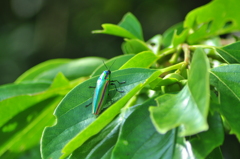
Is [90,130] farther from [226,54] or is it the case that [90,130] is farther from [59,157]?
[226,54]

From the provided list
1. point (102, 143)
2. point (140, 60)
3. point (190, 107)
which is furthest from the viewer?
point (140, 60)

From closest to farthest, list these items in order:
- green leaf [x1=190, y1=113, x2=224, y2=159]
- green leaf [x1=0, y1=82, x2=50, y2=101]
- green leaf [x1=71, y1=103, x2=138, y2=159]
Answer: green leaf [x1=190, y1=113, x2=224, y2=159] < green leaf [x1=71, y1=103, x2=138, y2=159] < green leaf [x1=0, y1=82, x2=50, y2=101]

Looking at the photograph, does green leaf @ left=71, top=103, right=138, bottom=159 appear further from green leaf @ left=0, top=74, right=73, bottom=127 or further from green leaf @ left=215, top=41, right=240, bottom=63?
green leaf @ left=0, top=74, right=73, bottom=127

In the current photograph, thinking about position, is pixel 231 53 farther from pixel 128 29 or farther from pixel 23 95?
pixel 23 95

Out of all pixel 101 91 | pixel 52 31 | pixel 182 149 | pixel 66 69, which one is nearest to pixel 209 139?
pixel 182 149

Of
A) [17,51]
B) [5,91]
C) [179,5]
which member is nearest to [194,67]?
[5,91]

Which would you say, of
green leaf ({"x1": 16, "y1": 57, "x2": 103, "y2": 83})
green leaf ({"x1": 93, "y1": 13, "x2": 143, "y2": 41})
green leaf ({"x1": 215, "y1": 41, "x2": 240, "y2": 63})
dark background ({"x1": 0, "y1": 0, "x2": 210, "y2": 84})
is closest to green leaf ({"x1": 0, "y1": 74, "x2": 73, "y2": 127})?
green leaf ({"x1": 16, "y1": 57, "x2": 103, "y2": 83})
